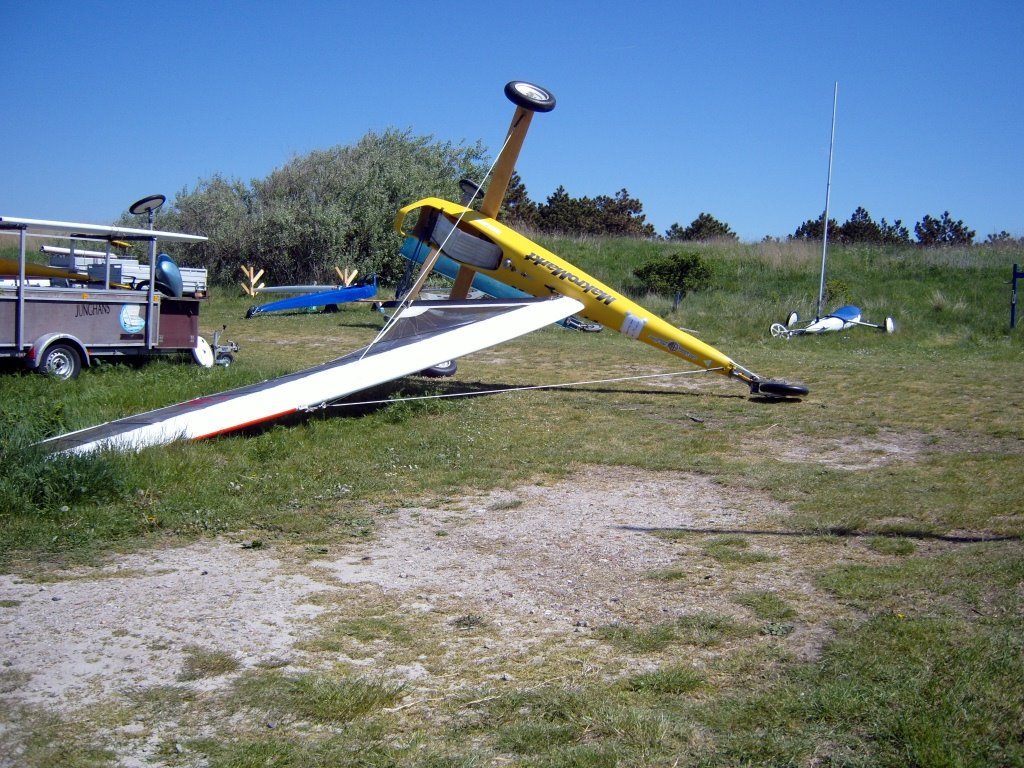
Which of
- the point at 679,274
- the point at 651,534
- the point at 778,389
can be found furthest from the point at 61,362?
the point at 679,274

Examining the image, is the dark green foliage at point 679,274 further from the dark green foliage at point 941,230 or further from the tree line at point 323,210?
the dark green foliage at point 941,230

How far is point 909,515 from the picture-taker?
6605mm

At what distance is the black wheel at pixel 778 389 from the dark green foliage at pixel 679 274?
1526cm

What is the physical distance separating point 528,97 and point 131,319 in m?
6.29

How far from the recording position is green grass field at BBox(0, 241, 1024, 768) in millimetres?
3434

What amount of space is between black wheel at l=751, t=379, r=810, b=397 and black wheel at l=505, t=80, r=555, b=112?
458cm

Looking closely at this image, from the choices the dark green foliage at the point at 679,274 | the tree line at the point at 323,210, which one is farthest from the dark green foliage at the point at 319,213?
the dark green foliage at the point at 679,274

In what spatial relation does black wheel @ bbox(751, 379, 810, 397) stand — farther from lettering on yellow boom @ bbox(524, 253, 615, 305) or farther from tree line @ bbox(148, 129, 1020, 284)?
tree line @ bbox(148, 129, 1020, 284)

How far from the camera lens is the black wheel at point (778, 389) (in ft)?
38.1

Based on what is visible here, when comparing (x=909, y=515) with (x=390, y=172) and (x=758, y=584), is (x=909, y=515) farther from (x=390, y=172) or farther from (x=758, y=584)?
(x=390, y=172)

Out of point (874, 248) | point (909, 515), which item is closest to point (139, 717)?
point (909, 515)

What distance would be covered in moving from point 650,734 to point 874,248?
108 ft

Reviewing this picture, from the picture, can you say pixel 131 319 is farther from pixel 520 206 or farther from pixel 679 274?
pixel 520 206

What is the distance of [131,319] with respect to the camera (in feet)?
42.0
